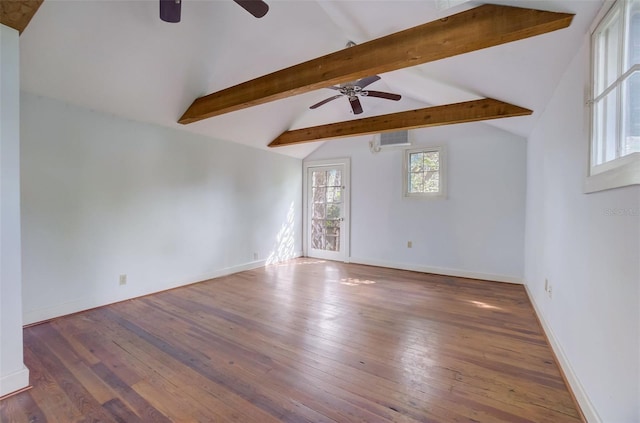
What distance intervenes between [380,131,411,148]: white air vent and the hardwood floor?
8.70 feet

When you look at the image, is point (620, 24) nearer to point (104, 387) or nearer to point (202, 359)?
point (202, 359)

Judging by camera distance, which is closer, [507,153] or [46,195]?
[46,195]

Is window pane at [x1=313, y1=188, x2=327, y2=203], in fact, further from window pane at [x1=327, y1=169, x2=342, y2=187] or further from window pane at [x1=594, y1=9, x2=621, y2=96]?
window pane at [x1=594, y1=9, x2=621, y2=96]

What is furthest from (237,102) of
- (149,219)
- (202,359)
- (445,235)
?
(445,235)

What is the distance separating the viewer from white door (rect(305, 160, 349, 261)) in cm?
562

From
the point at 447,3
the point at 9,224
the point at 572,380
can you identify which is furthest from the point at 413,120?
the point at 9,224

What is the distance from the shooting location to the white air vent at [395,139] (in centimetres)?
486

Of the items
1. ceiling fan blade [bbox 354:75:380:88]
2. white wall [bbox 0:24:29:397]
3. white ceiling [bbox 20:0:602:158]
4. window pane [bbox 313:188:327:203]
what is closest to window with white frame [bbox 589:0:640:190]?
white ceiling [bbox 20:0:602:158]

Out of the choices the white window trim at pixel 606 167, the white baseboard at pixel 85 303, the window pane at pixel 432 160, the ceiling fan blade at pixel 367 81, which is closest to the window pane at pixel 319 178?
the window pane at pixel 432 160

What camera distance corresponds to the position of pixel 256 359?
2109 millimetres

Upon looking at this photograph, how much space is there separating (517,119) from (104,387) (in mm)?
4702

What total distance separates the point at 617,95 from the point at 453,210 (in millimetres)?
3396

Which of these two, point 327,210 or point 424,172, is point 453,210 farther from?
point 327,210

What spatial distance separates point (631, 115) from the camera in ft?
3.94
